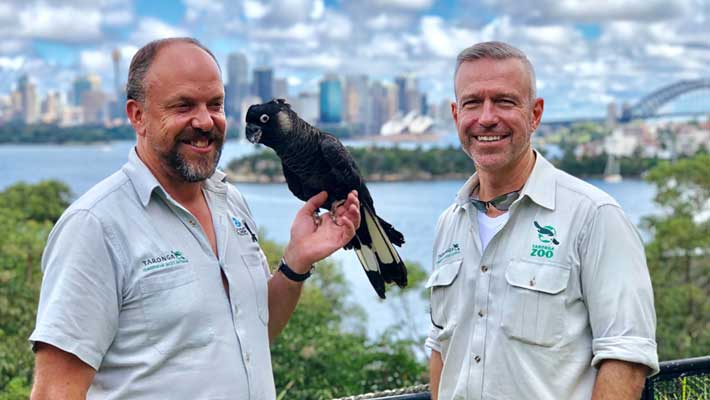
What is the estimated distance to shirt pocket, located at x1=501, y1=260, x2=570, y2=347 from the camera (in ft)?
6.31

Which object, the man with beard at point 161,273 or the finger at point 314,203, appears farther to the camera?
the finger at point 314,203

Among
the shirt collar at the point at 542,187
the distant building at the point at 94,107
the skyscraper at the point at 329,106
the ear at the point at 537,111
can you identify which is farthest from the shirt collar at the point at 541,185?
the distant building at the point at 94,107

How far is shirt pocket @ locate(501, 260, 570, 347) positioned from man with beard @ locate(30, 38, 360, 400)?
0.69 meters

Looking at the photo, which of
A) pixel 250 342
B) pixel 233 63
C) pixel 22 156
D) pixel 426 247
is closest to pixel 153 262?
pixel 250 342

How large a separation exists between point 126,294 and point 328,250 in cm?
64

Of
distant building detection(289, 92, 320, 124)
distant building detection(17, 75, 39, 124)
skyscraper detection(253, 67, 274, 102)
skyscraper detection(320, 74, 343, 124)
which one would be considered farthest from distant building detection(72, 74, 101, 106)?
distant building detection(289, 92, 320, 124)

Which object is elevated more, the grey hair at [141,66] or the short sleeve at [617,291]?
the grey hair at [141,66]

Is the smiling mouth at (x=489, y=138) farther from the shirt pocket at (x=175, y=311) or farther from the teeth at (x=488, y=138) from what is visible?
the shirt pocket at (x=175, y=311)

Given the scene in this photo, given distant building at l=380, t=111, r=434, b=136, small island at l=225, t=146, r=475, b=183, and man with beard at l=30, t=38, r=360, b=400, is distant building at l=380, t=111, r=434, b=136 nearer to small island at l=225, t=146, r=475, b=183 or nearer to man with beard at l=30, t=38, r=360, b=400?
small island at l=225, t=146, r=475, b=183

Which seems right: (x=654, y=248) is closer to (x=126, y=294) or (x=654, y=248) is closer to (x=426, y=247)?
(x=426, y=247)

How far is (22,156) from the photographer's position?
162 ft

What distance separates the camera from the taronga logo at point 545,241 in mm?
1965

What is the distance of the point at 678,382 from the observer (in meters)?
2.54

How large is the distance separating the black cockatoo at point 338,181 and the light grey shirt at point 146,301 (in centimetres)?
52
